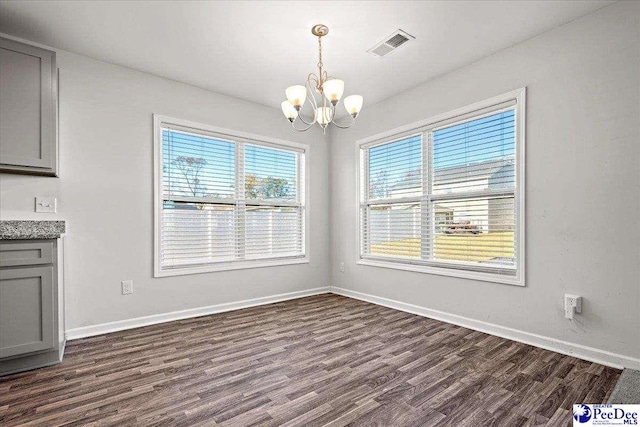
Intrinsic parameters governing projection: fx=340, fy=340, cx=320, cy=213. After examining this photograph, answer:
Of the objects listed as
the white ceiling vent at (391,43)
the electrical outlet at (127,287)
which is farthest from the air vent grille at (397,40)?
the electrical outlet at (127,287)

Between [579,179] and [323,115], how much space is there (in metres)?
2.06

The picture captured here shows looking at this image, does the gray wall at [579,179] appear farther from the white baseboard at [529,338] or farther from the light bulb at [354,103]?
the light bulb at [354,103]

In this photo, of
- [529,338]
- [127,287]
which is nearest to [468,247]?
[529,338]

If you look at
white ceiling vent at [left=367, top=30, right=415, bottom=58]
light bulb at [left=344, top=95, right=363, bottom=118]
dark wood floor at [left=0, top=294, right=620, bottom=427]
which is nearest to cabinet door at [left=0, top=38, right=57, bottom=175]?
dark wood floor at [left=0, top=294, right=620, bottom=427]

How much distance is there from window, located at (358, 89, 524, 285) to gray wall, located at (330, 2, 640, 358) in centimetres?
14

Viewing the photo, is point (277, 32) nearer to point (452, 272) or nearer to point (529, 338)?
point (452, 272)

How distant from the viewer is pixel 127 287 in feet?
10.9

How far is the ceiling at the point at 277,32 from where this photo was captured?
249 centimetres

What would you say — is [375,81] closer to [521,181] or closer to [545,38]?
[545,38]

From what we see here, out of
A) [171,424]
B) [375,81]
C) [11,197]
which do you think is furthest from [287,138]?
[171,424]

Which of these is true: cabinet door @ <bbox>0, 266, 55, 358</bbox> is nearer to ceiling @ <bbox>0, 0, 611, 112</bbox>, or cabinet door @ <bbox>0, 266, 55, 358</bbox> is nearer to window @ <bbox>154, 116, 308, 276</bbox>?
window @ <bbox>154, 116, 308, 276</bbox>

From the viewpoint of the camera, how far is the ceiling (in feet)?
8.16

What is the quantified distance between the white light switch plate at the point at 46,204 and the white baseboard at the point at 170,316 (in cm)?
107

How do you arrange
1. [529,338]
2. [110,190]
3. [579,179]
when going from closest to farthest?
[579,179] < [529,338] < [110,190]
